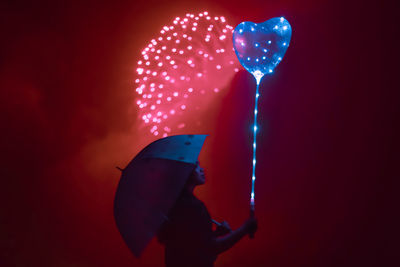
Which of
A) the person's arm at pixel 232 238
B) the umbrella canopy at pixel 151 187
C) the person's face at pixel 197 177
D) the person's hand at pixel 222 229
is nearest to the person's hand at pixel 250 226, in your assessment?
the person's arm at pixel 232 238

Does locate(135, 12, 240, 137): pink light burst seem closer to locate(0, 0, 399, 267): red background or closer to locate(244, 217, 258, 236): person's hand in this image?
locate(0, 0, 399, 267): red background

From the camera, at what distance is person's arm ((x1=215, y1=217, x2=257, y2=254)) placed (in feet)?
5.23

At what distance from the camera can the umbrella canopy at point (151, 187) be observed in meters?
1.49

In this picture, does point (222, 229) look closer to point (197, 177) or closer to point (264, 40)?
point (197, 177)

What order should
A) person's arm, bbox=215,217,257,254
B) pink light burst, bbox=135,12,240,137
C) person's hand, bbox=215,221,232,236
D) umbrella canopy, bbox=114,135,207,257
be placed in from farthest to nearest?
pink light burst, bbox=135,12,240,137 < person's hand, bbox=215,221,232,236 < person's arm, bbox=215,217,257,254 < umbrella canopy, bbox=114,135,207,257

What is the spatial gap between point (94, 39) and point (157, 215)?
2.55m

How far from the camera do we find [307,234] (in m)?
3.01

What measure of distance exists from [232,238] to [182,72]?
7.05ft

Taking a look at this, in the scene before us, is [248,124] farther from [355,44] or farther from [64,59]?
[64,59]

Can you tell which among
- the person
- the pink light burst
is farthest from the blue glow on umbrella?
the pink light burst

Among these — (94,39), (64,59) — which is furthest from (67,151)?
(94,39)

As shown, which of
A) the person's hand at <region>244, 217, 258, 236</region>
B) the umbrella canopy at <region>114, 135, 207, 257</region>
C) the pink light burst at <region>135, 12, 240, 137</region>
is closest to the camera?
the umbrella canopy at <region>114, 135, 207, 257</region>

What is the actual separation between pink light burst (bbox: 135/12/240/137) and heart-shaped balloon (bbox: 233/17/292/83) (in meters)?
1.09

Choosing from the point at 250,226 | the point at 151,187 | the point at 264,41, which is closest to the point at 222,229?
the point at 250,226
